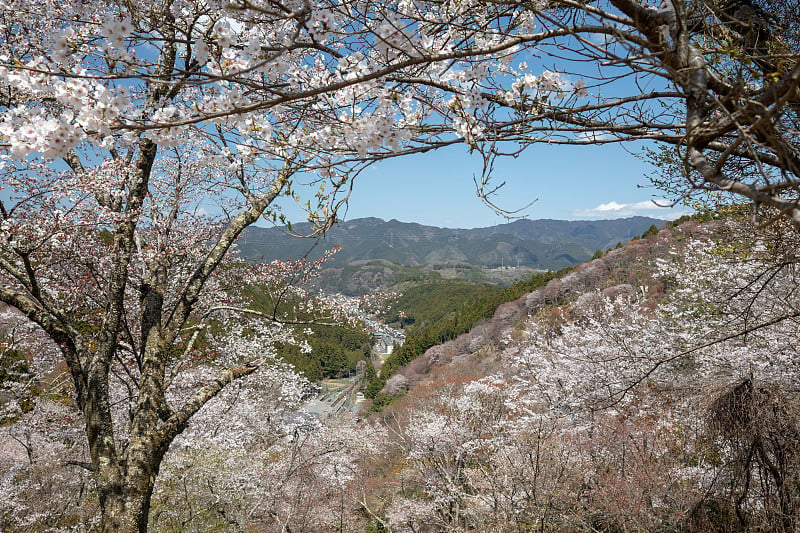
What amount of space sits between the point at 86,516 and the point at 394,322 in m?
105

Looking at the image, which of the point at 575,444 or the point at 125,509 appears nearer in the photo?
the point at 125,509

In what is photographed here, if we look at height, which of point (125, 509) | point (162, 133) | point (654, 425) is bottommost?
point (654, 425)

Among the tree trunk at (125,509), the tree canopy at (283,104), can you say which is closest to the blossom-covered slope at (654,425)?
the tree canopy at (283,104)

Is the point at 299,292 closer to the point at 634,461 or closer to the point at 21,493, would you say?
the point at 634,461

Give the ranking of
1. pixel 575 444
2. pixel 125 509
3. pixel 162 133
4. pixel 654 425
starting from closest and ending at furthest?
pixel 162 133
pixel 125 509
pixel 654 425
pixel 575 444

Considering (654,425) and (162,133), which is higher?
(162,133)

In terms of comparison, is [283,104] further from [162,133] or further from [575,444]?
[575,444]

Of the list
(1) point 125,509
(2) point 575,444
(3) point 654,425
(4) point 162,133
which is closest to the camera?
(4) point 162,133

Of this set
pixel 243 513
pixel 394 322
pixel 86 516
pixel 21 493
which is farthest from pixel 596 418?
pixel 394 322

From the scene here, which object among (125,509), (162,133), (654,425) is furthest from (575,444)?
(162,133)

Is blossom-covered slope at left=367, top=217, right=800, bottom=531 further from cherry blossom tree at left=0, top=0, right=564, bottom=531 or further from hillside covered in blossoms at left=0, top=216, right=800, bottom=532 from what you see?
cherry blossom tree at left=0, top=0, right=564, bottom=531

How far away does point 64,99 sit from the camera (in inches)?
56.8

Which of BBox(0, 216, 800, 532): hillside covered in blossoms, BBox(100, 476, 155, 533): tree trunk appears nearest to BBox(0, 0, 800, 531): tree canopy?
BBox(100, 476, 155, 533): tree trunk

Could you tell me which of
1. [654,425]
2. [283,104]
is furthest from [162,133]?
[654,425]
